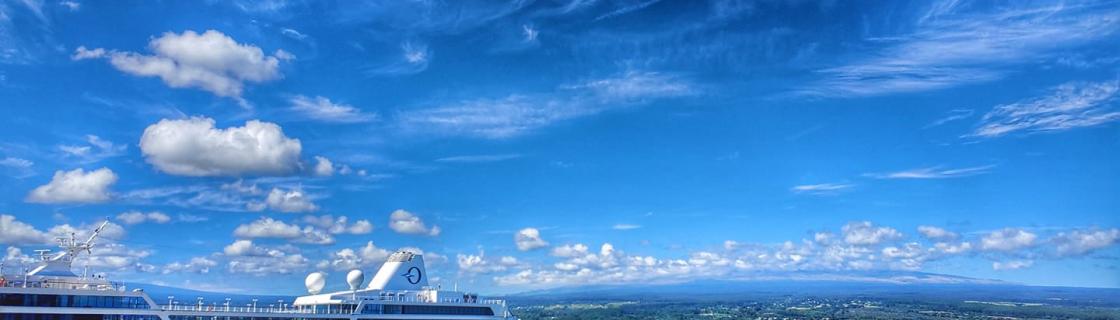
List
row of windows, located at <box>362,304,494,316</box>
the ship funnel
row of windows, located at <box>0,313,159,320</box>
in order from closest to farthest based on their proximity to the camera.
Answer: row of windows, located at <box>0,313,159,320</box>
row of windows, located at <box>362,304,494,316</box>
the ship funnel

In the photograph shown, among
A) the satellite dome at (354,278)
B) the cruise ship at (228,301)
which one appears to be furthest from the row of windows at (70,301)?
the satellite dome at (354,278)

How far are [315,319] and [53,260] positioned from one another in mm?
17774

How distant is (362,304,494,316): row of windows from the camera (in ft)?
208

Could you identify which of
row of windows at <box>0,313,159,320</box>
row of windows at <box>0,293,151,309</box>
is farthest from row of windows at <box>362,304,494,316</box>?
row of windows at <box>0,293,151,309</box>

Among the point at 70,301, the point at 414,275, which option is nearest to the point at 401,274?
the point at 414,275

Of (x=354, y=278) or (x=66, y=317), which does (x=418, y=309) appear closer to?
(x=354, y=278)

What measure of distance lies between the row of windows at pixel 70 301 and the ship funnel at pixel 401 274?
17.8 m

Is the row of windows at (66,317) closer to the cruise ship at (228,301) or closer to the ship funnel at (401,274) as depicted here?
the cruise ship at (228,301)

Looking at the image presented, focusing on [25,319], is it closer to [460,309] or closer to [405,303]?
[405,303]

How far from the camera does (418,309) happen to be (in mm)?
64688

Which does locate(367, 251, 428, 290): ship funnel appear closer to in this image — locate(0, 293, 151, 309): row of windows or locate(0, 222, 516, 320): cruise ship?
locate(0, 222, 516, 320): cruise ship

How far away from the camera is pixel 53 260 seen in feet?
171

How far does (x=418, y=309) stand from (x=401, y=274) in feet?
12.7

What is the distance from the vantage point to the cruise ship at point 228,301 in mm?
50156
